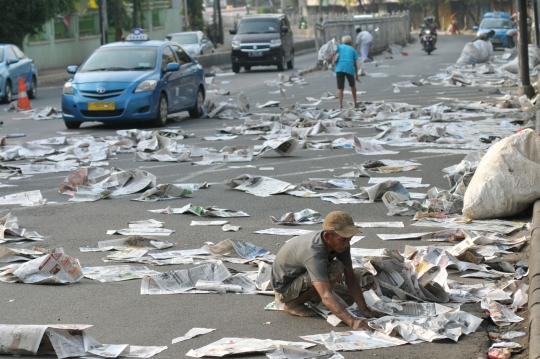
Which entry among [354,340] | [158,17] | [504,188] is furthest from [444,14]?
[354,340]

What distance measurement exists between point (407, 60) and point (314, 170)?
32098mm

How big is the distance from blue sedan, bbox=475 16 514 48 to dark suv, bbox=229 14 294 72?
16.4m

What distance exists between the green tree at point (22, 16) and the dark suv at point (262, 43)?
24.3 ft

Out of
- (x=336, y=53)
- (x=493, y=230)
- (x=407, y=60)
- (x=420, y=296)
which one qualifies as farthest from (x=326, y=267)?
(x=407, y=60)

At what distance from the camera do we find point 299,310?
590 cm

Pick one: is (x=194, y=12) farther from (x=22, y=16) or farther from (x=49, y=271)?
(x=49, y=271)

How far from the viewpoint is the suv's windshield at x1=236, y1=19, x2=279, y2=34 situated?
3753 centimetres

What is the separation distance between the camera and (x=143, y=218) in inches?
369

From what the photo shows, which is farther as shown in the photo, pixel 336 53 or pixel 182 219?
pixel 336 53

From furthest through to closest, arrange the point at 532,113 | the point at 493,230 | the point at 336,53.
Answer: the point at 336,53, the point at 532,113, the point at 493,230

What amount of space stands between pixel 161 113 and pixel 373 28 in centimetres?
3609

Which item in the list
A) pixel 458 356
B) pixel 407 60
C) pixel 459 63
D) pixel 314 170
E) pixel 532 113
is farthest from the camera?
pixel 407 60

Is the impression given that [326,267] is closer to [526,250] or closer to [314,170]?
[526,250]

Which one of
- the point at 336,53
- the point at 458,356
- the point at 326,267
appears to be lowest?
Answer: the point at 458,356
